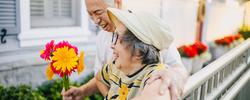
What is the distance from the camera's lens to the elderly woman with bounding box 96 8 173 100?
1146mm

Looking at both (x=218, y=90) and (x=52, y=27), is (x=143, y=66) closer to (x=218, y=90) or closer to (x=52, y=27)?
(x=218, y=90)

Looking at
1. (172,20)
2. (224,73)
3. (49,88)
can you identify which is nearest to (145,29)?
(224,73)

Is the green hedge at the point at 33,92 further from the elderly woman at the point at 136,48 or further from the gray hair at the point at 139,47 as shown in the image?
the gray hair at the point at 139,47

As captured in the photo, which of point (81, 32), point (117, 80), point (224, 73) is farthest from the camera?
point (81, 32)

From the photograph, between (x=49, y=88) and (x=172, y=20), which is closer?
(x=49, y=88)

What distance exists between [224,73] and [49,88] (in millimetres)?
2297

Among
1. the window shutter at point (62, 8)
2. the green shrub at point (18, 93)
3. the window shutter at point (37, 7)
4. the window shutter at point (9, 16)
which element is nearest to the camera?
the green shrub at point (18, 93)

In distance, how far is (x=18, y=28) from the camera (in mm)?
3512

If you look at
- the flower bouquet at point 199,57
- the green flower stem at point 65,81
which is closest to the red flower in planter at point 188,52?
the flower bouquet at point 199,57

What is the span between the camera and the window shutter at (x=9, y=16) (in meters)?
3.38

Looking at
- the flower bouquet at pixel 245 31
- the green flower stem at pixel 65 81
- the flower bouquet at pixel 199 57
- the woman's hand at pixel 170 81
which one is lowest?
the flower bouquet at pixel 199 57

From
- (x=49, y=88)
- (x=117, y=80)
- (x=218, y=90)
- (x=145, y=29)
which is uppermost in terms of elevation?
(x=145, y=29)

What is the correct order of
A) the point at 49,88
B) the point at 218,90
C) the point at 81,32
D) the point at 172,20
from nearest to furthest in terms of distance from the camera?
the point at 218,90
the point at 49,88
the point at 81,32
the point at 172,20

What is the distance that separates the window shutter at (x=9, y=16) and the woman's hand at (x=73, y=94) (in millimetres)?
2044
